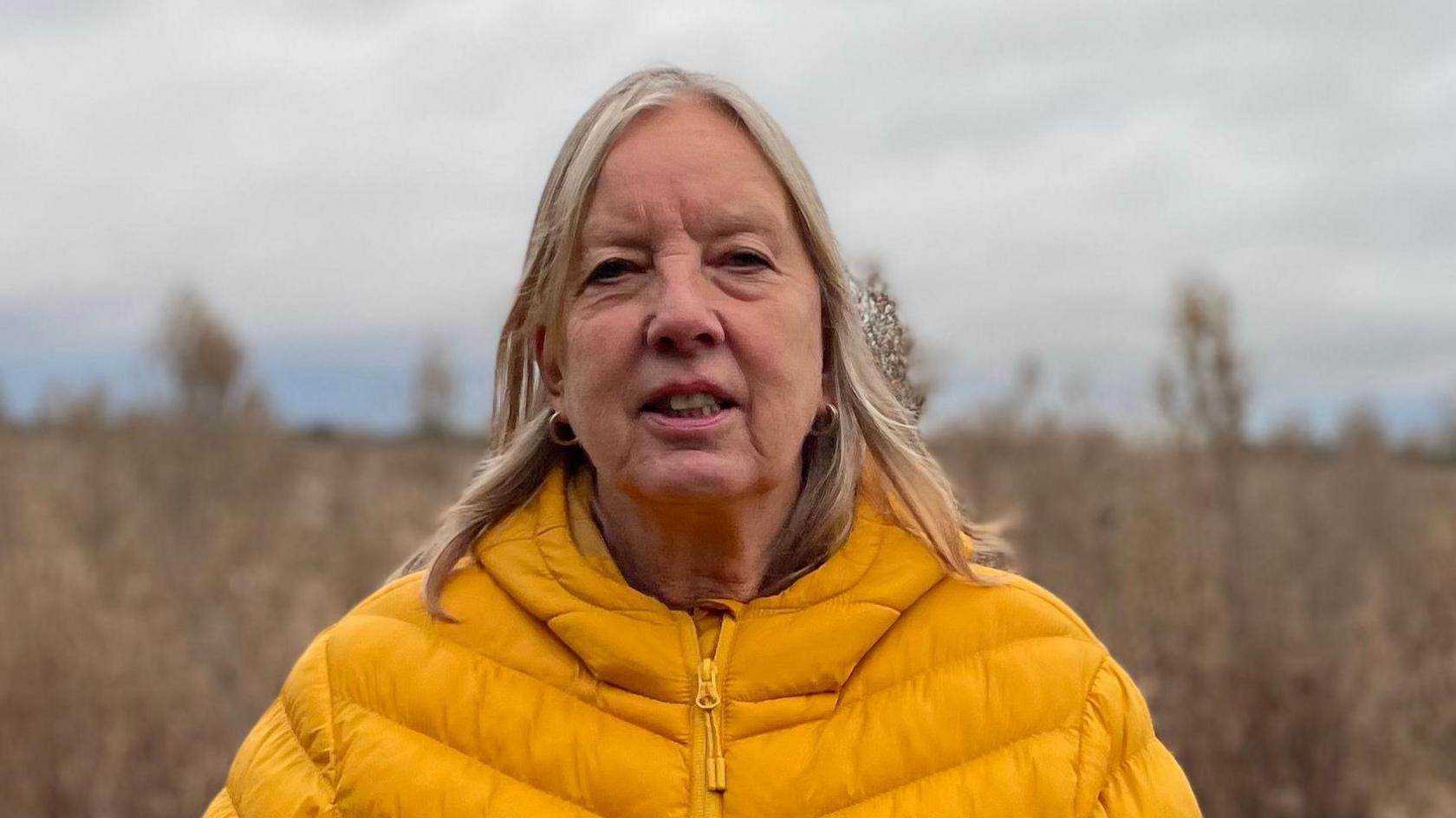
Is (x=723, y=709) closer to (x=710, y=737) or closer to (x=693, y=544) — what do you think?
(x=710, y=737)

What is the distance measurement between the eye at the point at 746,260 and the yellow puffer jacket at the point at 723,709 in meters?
0.40

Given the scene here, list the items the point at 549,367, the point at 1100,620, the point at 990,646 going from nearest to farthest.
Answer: the point at 990,646, the point at 549,367, the point at 1100,620

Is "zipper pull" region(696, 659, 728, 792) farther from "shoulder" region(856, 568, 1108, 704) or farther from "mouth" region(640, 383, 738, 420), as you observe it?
"mouth" region(640, 383, 738, 420)

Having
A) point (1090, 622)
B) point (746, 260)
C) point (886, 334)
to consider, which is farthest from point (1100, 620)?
point (746, 260)

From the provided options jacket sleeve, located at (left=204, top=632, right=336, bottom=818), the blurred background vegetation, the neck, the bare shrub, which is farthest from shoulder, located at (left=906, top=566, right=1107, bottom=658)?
the bare shrub

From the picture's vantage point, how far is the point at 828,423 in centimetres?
220

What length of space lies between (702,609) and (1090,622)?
587 cm

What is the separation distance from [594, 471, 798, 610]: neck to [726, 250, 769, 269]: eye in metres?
0.30

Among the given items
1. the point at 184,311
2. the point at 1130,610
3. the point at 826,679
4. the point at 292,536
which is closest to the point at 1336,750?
the point at 1130,610

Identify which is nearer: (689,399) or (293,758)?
(689,399)

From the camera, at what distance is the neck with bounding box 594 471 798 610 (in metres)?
2.04

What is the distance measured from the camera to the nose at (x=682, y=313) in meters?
1.88

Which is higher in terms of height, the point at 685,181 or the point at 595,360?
the point at 685,181

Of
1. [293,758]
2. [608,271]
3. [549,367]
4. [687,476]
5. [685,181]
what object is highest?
[685,181]
